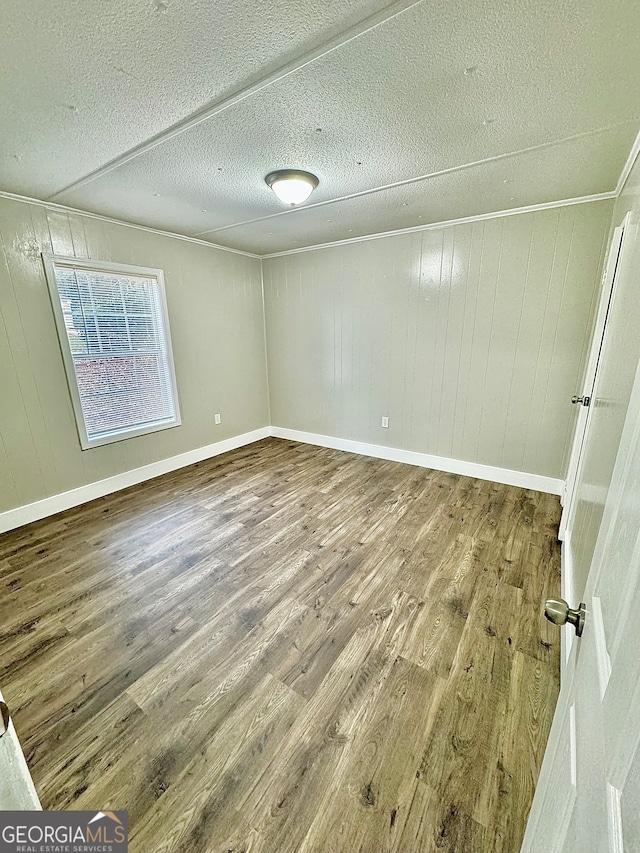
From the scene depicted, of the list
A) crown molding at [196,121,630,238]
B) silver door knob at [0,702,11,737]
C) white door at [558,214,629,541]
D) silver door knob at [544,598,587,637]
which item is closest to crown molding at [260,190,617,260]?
white door at [558,214,629,541]

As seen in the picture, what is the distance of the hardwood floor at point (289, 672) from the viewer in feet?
3.46

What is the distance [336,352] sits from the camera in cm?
409

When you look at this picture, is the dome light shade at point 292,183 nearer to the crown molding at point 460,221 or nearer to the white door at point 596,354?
the crown molding at point 460,221

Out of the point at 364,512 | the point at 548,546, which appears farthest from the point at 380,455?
the point at 548,546

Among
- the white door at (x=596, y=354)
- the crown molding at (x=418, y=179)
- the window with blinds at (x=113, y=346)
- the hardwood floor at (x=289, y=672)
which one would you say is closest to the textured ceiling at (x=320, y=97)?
the crown molding at (x=418, y=179)

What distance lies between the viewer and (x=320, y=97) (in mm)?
1465

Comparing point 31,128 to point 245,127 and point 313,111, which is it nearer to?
point 245,127

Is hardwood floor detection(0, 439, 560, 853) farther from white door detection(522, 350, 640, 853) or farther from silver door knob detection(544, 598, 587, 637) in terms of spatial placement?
silver door knob detection(544, 598, 587, 637)

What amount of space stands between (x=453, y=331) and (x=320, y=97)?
7.54ft

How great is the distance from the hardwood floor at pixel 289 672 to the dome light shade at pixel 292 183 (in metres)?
2.30

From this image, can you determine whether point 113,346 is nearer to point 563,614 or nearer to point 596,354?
point 563,614

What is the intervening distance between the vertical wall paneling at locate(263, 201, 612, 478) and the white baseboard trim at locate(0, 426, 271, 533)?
4.20 feet

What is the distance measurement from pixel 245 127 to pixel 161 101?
38 centimetres

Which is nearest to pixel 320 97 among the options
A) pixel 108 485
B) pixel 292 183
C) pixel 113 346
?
pixel 292 183
